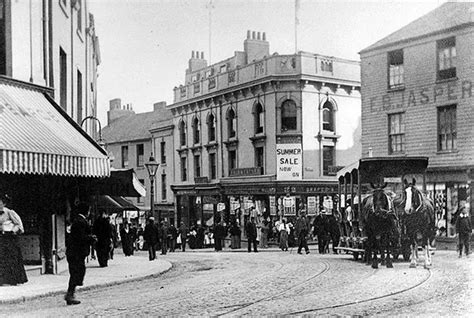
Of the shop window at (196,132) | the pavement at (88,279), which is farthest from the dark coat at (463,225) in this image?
the shop window at (196,132)

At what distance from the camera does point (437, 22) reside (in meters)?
22.9

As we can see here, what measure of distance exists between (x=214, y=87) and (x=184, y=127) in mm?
4752

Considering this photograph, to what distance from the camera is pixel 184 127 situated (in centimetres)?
4247

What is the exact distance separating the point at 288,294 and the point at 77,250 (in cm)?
349

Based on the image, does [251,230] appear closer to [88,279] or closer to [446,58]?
[446,58]

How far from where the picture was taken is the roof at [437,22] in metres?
21.4

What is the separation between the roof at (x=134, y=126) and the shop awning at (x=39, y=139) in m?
32.1

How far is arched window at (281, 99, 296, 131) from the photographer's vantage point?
33.6 m

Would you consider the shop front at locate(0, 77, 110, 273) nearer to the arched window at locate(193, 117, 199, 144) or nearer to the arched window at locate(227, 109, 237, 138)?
the arched window at locate(227, 109, 237, 138)

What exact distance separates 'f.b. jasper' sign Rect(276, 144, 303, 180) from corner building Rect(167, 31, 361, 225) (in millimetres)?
53

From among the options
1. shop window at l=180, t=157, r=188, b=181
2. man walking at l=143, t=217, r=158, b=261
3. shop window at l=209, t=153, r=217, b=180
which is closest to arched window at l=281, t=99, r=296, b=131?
shop window at l=209, t=153, r=217, b=180

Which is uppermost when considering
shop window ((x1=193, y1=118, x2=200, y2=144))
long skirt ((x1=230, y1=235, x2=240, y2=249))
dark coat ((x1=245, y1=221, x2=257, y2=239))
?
shop window ((x1=193, y1=118, x2=200, y2=144))

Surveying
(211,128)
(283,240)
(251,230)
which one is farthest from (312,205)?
(211,128)

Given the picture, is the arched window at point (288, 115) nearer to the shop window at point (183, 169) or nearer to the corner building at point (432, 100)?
the corner building at point (432, 100)
